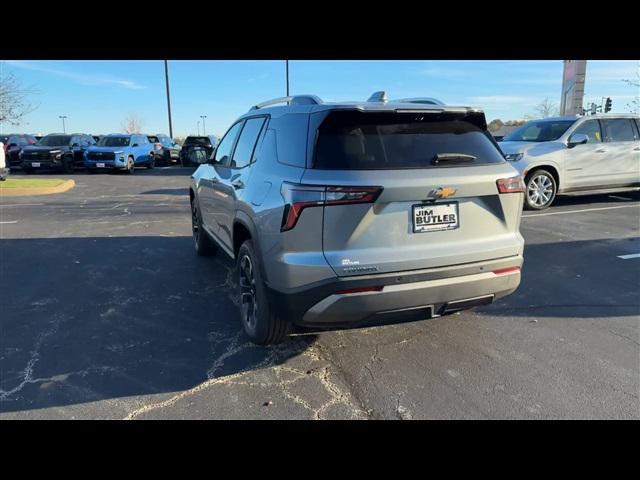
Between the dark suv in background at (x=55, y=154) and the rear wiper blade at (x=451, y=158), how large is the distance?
21703 millimetres

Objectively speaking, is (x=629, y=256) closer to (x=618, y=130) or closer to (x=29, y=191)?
(x=618, y=130)

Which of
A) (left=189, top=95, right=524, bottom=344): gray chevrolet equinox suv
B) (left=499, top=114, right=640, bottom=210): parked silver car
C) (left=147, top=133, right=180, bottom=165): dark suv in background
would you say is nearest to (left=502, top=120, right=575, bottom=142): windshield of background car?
(left=499, top=114, right=640, bottom=210): parked silver car

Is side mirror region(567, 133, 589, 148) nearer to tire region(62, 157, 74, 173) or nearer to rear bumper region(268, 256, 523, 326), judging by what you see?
rear bumper region(268, 256, 523, 326)

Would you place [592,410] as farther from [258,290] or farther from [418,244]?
[258,290]

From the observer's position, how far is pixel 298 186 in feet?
9.21

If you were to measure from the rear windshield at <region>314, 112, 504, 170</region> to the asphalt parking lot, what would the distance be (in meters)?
1.49

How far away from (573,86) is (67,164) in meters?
27.2

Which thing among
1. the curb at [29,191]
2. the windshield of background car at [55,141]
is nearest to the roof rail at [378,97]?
the curb at [29,191]

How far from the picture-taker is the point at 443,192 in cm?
290

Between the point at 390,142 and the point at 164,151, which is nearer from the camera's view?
the point at 390,142

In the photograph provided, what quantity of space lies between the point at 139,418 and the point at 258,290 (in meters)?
1.10

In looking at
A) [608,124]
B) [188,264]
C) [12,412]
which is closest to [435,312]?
[12,412]

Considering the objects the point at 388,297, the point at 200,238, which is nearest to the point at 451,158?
the point at 388,297

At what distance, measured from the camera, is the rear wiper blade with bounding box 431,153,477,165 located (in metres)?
2.99
